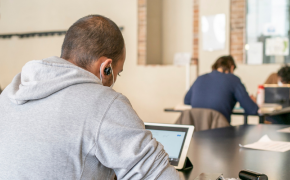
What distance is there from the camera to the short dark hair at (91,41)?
0.88 meters

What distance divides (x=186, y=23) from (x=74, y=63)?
15.9ft

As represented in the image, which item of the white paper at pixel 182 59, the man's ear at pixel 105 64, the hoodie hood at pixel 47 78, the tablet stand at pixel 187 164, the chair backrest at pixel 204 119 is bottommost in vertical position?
the chair backrest at pixel 204 119

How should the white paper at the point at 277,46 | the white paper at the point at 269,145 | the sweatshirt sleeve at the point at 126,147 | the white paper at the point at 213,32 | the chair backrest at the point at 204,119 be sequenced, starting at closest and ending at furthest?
the sweatshirt sleeve at the point at 126,147
the white paper at the point at 269,145
the chair backrest at the point at 204,119
the white paper at the point at 277,46
the white paper at the point at 213,32

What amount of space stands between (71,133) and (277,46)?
15.0 ft

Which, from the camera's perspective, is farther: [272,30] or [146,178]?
[272,30]

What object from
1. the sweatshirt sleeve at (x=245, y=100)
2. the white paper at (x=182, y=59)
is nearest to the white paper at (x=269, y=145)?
the sweatshirt sleeve at (x=245, y=100)

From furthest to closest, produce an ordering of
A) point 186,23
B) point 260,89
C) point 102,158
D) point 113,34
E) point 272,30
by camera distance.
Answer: point 186,23 < point 272,30 < point 260,89 < point 113,34 < point 102,158

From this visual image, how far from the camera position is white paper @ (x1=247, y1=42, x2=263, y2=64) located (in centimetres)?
488

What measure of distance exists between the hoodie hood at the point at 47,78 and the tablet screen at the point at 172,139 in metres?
0.51

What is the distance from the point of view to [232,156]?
1380 mm

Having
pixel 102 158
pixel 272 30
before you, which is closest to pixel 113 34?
pixel 102 158

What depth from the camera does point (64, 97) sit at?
79 cm

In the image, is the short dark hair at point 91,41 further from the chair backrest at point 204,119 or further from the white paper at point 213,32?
the white paper at point 213,32

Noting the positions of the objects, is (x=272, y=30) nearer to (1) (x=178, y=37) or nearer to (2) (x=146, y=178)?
(1) (x=178, y=37)
